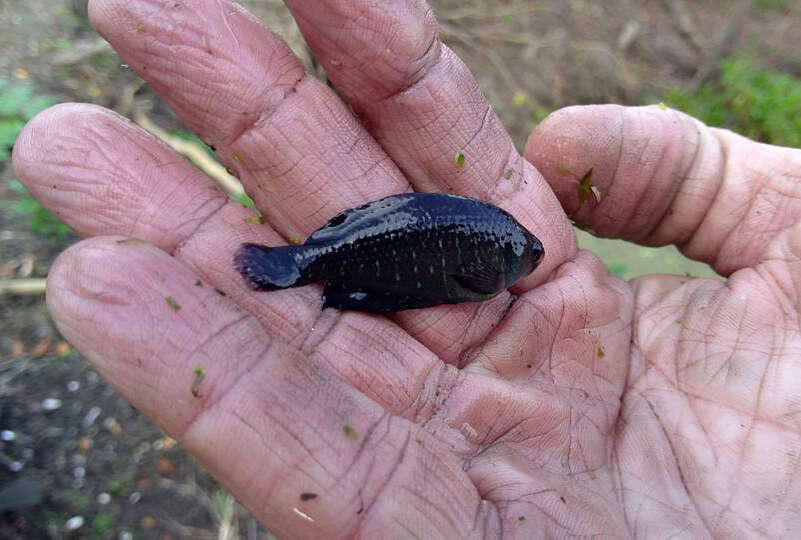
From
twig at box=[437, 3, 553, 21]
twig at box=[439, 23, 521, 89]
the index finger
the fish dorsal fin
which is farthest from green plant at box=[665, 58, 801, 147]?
the fish dorsal fin

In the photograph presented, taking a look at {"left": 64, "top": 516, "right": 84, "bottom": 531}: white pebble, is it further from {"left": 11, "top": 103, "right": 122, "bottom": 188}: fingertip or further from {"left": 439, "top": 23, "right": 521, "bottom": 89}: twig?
{"left": 439, "top": 23, "right": 521, "bottom": 89}: twig

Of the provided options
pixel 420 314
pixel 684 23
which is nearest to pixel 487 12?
pixel 684 23

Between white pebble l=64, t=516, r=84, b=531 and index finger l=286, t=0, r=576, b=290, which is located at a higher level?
index finger l=286, t=0, r=576, b=290

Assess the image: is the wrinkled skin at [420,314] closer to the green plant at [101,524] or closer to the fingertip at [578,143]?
the fingertip at [578,143]

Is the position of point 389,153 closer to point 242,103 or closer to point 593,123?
point 242,103

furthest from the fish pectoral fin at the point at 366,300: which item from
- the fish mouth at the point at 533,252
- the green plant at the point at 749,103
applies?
the green plant at the point at 749,103
